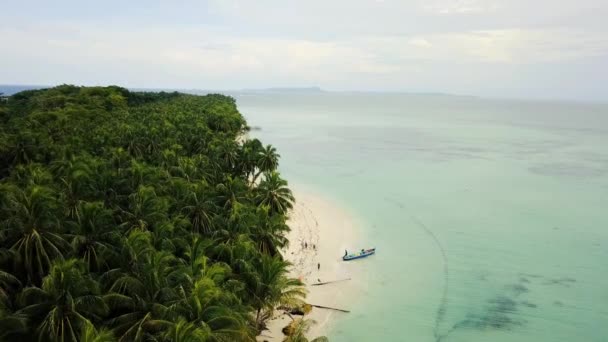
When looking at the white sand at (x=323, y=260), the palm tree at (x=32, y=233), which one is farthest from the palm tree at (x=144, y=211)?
the white sand at (x=323, y=260)

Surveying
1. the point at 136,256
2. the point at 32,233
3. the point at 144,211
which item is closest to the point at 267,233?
the point at 144,211

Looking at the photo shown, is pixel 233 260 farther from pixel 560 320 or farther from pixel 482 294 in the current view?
pixel 560 320

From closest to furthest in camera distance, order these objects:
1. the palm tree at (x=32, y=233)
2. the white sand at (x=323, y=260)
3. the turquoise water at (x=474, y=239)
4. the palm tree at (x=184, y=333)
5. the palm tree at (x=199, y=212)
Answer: the palm tree at (x=184, y=333) → the palm tree at (x=32, y=233) → the palm tree at (x=199, y=212) → the white sand at (x=323, y=260) → the turquoise water at (x=474, y=239)

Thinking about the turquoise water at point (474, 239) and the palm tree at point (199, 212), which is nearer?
the palm tree at point (199, 212)

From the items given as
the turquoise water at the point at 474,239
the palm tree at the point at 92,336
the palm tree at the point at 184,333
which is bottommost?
the turquoise water at the point at 474,239

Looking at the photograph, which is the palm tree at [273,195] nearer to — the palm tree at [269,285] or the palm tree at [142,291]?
the palm tree at [269,285]

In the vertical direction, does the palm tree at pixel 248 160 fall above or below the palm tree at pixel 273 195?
above

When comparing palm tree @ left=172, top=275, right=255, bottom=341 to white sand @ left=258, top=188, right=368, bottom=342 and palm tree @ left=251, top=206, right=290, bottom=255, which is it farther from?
palm tree @ left=251, top=206, right=290, bottom=255

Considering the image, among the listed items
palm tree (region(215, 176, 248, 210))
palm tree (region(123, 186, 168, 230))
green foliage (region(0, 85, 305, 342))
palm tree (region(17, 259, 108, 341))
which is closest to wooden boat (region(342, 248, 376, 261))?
green foliage (region(0, 85, 305, 342))
